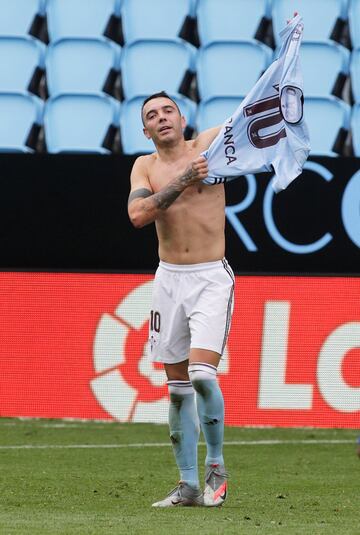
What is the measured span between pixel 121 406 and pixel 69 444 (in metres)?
1.35

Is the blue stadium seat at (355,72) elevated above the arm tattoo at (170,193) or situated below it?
below

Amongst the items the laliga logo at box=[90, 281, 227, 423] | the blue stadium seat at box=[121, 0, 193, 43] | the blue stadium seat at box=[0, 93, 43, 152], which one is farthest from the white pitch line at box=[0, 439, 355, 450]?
the blue stadium seat at box=[121, 0, 193, 43]

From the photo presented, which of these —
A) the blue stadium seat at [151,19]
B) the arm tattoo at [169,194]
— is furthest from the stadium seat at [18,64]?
the arm tattoo at [169,194]

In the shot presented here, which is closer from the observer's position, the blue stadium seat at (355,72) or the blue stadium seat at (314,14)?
the blue stadium seat at (355,72)

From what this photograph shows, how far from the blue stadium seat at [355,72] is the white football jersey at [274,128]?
19.6ft

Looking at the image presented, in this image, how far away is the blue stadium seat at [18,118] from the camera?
12.0m

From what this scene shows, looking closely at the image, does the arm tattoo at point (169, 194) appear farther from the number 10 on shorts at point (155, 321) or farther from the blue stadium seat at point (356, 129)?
the blue stadium seat at point (356, 129)

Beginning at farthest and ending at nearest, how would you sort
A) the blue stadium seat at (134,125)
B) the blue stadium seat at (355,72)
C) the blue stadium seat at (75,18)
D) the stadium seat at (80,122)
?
the blue stadium seat at (75,18), the blue stadium seat at (355,72), the stadium seat at (80,122), the blue stadium seat at (134,125)

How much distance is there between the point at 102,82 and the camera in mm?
12633

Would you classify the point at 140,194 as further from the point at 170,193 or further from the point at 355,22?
the point at 355,22

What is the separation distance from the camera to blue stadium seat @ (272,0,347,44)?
13.0 metres

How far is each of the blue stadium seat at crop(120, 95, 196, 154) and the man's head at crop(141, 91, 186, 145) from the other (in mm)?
5160

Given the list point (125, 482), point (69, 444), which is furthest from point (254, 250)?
point (125, 482)

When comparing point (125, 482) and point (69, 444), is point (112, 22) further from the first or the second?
point (125, 482)
